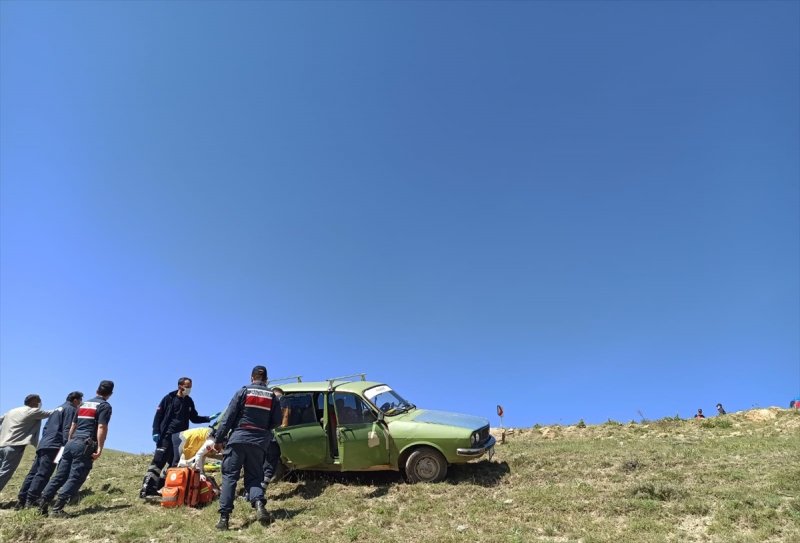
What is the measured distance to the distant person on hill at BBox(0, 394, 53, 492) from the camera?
28.0ft

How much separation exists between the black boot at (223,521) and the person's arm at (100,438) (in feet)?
Result: 8.86

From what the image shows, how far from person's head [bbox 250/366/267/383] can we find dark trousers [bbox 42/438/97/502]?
3.11 m

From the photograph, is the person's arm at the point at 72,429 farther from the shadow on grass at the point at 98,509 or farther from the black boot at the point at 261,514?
the black boot at the point at 261,514

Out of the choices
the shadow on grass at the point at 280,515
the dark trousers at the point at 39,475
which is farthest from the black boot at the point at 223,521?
the dark trousers at the point at 39,475

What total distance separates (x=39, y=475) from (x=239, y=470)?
423cm

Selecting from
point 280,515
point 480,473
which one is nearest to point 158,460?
point 280,515

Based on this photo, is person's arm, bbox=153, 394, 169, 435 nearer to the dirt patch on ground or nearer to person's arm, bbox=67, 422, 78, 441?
person's arm, bbox=67, 422, 78, 441

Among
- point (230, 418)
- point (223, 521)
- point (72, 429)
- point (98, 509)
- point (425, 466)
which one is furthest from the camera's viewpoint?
point (425, 466)

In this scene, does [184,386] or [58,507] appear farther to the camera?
[184,386]

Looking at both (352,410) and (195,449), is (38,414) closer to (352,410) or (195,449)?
(195,449)

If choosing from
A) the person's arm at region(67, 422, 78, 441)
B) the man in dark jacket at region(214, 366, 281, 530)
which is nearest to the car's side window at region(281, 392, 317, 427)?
the man in dark jacket at region(214, 366, 281, 530)

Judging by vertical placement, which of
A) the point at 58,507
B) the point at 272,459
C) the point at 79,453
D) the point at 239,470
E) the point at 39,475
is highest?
the point at 79,453

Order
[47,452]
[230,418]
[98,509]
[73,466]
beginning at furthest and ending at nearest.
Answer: [47,452] → [98,509] → [73,466] → [230,418]

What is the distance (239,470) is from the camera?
711 cm
